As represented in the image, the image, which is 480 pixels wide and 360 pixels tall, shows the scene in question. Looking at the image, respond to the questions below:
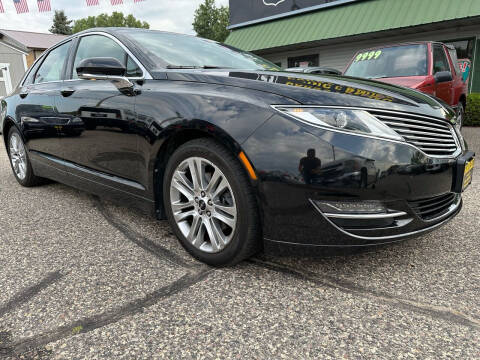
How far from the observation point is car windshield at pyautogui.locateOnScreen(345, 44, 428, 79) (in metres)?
5.65

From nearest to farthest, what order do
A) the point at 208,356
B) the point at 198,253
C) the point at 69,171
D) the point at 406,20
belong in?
the point at 208,356 → the point at 198,253 → the point at 69,171 → the point at 406,20

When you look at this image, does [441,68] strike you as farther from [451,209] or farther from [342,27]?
[342,27]

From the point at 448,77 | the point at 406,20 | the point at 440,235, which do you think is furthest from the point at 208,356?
the point at 406,20

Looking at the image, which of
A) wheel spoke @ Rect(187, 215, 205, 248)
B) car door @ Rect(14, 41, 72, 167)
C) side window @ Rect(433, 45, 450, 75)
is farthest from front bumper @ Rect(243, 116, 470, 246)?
side window @ Rect(433, 45, 450, 75)

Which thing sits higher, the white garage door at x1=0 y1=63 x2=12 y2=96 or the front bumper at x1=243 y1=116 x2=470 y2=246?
the white garage door at x1=0 y1=63 x2=12 y2=96

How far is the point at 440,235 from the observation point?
8.54ft

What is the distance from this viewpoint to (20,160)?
13.8ft

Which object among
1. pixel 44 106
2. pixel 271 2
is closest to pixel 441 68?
pixel 44 106

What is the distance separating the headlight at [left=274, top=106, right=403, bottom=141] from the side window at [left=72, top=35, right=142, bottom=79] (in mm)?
1283

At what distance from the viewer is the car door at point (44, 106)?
10.6 feet

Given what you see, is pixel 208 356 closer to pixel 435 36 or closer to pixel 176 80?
pixel 176 80

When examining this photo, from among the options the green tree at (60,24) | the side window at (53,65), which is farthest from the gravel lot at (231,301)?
the green tree at (60,24)

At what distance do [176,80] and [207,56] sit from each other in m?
0.73

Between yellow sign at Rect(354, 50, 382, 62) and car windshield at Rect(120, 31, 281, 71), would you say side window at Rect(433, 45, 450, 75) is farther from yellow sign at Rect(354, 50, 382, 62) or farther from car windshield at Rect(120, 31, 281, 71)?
car windshield at Rect(120, 31, 281, 71)
